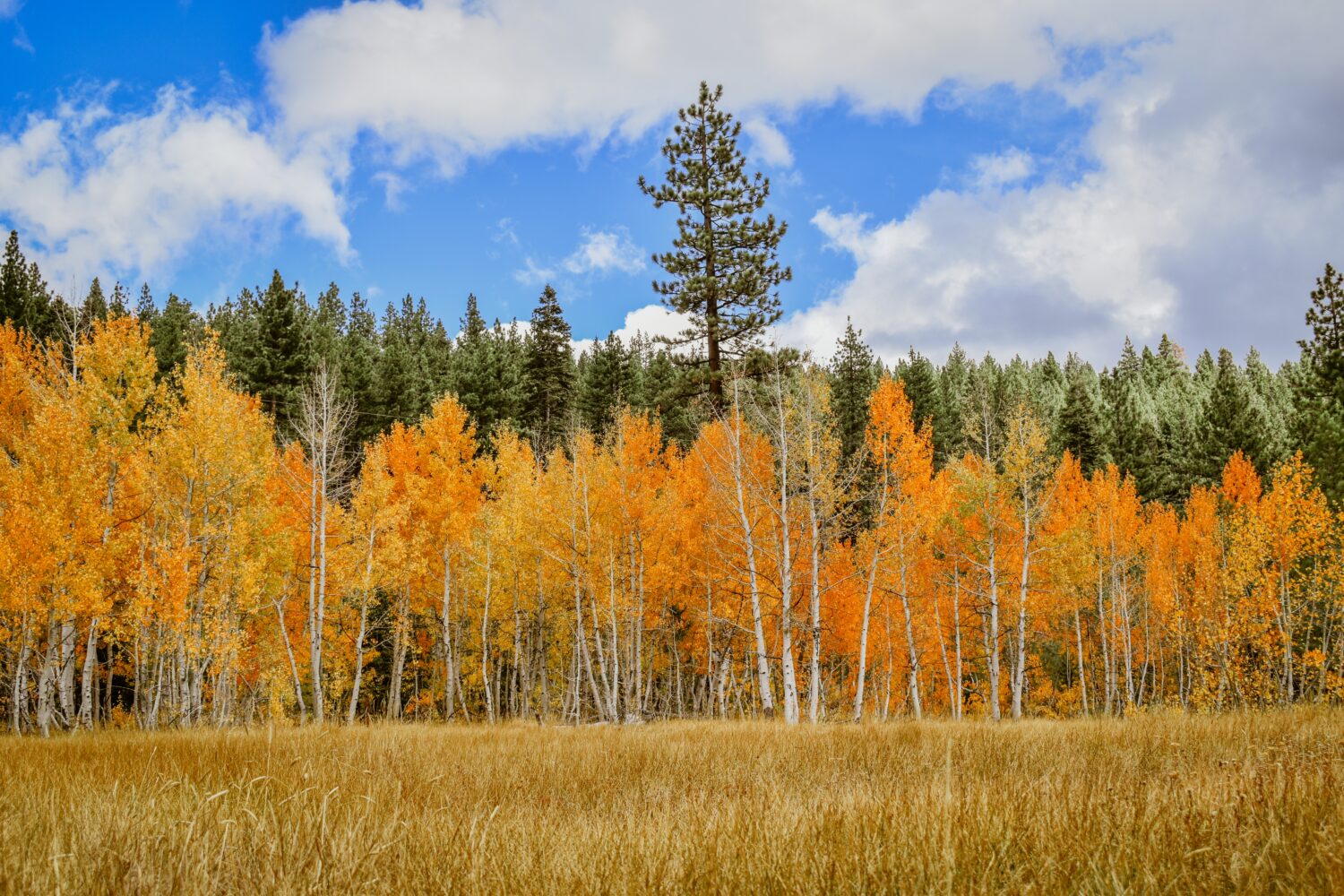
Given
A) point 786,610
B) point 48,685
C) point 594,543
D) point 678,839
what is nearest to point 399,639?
point 594,543

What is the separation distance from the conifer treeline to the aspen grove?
0.17m

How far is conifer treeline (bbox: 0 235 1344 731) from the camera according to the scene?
1823 centimetres

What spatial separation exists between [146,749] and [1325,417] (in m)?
34.1

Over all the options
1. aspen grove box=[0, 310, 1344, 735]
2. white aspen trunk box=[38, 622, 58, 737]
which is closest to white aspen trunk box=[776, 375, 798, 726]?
aspen grove box=[0, 310, 1344, 735]

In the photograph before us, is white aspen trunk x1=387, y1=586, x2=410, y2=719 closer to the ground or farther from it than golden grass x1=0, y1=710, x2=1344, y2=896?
closer to the ground

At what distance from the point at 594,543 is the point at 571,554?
99 centimetres

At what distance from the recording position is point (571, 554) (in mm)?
23828

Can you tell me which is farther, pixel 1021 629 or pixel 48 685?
pixel 1021 629

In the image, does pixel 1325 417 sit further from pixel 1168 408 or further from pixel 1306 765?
pixel 1168 408

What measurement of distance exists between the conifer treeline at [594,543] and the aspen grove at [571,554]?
166mm

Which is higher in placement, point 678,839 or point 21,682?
point 678,839

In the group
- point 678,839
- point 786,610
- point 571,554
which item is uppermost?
point 571,554

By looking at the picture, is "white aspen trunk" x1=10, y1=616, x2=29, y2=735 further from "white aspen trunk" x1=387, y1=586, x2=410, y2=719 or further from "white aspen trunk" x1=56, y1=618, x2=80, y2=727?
"white aspen trunk" x1=387, y1=586, x2=410, y2=719

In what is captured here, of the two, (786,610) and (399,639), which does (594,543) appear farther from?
(399,639)
